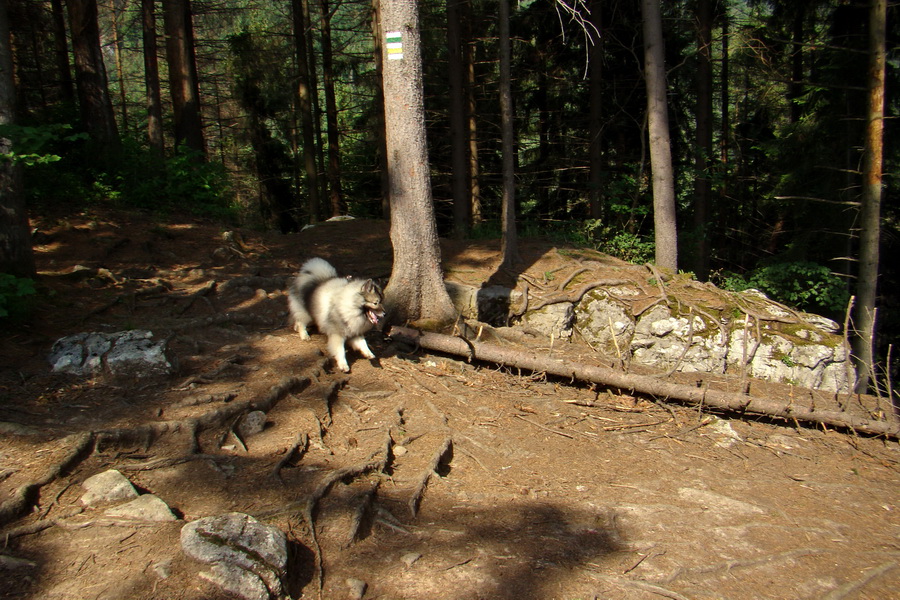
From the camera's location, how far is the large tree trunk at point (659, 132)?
10.8 metres

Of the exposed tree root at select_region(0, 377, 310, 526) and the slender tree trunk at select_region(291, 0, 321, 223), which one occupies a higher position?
the slender tree trunk at select_region(291, 0, 321, 223)

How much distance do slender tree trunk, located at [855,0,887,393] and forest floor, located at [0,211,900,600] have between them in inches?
195

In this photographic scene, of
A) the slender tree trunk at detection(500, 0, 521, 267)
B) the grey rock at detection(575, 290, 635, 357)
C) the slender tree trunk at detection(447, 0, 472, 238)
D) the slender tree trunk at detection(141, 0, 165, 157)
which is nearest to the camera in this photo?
the grey rock at detection(575, 290, 635, 357)

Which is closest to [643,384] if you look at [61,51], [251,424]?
[251,424]

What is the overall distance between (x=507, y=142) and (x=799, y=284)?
28.7 ft

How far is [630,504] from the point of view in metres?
4.73

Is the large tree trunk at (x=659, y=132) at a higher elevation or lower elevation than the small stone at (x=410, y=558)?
higher

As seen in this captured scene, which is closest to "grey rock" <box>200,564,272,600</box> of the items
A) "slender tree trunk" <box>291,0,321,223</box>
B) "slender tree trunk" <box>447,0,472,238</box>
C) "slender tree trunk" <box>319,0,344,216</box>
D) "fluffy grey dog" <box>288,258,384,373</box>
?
"fluffy grey dog" <box>288,258,384,373</box>

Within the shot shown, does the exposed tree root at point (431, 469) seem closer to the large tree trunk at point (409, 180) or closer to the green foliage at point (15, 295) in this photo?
the large tree trunk at point (409, 180)

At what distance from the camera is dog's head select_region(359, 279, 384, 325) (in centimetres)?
646

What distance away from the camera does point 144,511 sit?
11.5 feet

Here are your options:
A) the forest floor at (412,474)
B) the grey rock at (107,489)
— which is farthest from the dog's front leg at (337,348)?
the grey rock at (107,489)

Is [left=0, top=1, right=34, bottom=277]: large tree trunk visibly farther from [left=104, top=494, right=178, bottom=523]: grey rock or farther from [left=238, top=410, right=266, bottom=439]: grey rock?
[left=104, top=494, right=178, bottom=523]: grey rock

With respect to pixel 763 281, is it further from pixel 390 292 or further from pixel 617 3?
pixel 390 292
